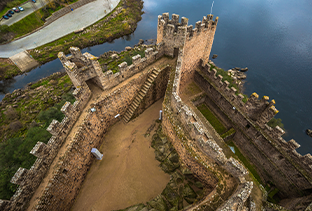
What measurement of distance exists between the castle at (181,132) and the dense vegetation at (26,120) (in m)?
5.40

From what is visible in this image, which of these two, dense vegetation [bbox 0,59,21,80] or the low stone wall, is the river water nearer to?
dense vegetation [bbox 0,59,21,80]

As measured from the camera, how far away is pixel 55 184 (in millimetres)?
9453

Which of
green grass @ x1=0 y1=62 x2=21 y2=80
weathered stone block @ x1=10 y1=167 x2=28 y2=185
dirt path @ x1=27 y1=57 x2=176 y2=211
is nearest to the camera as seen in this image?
weathered stone block @ x1=10 y1=167 x2=28 y2=185

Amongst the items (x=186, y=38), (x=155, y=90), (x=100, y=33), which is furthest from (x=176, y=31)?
(x=100, y=33)

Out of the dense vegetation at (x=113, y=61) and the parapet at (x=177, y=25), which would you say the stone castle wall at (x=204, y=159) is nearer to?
the parapet at (x=177, y=25)

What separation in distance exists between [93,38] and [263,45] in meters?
40.5

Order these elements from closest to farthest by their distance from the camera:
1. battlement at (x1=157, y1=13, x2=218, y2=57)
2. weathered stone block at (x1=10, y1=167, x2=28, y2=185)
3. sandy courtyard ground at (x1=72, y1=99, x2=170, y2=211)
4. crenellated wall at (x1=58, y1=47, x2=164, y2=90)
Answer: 1. weathered stone block at (x1=10, y1=167, x2=28, y2=185)
2. crenellated wall at (x1=58, y1=47, x2=164, y2=90)
3. sandy courtyard ground at (x1=72, y1=99, x2=170, y2=211)
4. battlement at (x1=157, y1=13, x2=218, y2=57)

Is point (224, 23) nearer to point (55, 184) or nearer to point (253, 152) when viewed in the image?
point (253, 152)

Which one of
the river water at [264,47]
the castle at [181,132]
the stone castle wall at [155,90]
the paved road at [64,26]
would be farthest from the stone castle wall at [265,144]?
the paved road at [64,26]

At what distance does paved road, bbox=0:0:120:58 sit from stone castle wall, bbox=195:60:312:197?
36.5 metres

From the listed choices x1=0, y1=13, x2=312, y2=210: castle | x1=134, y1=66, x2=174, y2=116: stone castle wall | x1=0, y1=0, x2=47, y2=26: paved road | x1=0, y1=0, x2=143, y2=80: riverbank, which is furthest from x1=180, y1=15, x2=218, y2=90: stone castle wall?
x1=0, y1=0, x2=47, y2=26: paved road

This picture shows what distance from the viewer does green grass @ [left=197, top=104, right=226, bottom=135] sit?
17081 mm

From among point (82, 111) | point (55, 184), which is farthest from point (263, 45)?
point (55, 184)

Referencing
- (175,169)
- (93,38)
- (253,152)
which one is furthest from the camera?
(93,38)
